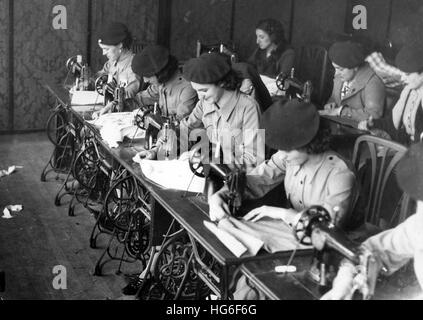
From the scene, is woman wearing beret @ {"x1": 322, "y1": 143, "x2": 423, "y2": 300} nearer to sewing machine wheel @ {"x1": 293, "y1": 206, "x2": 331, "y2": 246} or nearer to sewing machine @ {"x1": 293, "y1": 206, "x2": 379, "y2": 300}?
sewing machine @ {"x1": 293, "y1": 206, "x2": 379, "y2": 300}

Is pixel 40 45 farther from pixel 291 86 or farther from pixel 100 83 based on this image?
pixel 291 86

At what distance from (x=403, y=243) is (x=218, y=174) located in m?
1.02

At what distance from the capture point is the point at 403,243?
2318 millimetres

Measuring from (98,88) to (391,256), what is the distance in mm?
3465

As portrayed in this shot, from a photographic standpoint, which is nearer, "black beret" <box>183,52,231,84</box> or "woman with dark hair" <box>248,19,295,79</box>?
"black beret" <box>183,52,231,84</box>

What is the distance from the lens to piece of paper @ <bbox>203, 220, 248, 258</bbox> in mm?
2566

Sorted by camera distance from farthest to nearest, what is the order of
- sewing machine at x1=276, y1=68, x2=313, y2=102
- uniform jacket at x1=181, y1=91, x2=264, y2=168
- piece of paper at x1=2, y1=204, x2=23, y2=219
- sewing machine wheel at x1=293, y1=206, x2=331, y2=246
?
sewing machine at x1=276, y1=68, x2=313, y2=102
piece of paper at x1=2, y1=204, x2=23, y2=219
uniform jacket at x1=181, y1=91, x2=264, y2=168
sewing machine wheel at x1=293, y1=206, x2=331, y2=246

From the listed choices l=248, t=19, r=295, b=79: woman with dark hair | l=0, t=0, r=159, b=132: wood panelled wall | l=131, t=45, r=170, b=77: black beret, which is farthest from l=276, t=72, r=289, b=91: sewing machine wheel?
l=0, t=0, r=159, b=132: wood panelled wall

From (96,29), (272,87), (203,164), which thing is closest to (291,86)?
(272,87)

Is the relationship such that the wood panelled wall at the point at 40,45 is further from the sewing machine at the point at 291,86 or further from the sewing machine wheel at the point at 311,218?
the sewing machine wheel at the point at 311,218

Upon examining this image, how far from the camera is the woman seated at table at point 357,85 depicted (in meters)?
4.82

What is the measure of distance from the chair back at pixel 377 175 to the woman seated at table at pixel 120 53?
2602 mm

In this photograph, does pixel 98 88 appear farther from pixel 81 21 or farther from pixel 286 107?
pixel 286 107

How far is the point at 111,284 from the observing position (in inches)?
162
